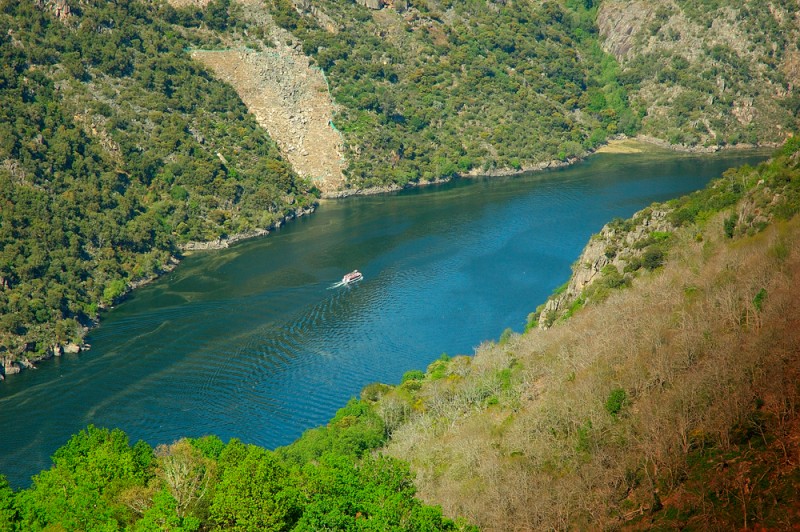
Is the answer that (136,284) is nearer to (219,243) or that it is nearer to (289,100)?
(219,243)

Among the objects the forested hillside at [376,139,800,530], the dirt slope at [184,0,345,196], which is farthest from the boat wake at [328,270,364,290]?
the dirt slope at [184,0,345,196]

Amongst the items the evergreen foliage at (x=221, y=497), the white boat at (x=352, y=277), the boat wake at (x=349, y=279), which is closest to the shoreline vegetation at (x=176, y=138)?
the boat wake at (x=349, y=279)

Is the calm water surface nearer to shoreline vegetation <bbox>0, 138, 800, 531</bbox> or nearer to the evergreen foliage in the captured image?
shoreline vegetation <bbox>0, 138, 800, 531</bbox>

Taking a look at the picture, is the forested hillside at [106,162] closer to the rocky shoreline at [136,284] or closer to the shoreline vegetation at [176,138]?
the shoreline vegetation at [176,138]

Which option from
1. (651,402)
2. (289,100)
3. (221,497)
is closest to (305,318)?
(651,402)

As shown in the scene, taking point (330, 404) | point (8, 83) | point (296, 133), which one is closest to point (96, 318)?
point (330, 404)

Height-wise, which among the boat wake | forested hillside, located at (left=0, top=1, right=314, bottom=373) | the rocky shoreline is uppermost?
forested hillside, located at (left=0, top=1, right=314, bottom=373)

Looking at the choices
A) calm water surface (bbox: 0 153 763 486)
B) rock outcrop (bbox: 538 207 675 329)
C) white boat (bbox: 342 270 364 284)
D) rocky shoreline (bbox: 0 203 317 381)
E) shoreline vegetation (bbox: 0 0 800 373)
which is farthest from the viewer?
white boat (bbox: 342 270 364 284)
